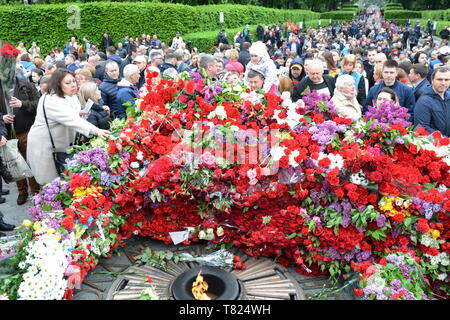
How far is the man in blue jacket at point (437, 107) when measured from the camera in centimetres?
437

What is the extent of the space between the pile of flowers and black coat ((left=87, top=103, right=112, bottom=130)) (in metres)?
0.99

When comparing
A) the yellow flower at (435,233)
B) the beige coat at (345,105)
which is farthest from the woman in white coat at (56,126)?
the yellow flower at (435,233)

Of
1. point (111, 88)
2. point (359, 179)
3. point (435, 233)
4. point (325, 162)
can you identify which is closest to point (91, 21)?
point (111, 88)

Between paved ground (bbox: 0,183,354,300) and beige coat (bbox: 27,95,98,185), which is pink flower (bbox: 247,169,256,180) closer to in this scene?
Result: paved ground (bbox: 0,183,354,300)

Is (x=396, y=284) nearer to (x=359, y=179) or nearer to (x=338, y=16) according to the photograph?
(x=359, y=179)

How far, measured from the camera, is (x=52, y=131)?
4.21 m

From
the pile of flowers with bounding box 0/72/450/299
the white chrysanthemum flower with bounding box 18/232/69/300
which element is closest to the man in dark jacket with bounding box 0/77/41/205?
the pile of flowers with bounding box 0/72/450/299

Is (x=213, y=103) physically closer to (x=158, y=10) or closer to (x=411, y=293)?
(x=411, y=293)

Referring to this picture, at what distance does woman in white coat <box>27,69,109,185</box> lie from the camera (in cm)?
401

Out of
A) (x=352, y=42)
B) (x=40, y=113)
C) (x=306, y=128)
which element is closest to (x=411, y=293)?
(x=306, y=128)

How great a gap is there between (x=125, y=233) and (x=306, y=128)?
1.99 metres

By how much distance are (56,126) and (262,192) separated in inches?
93.0

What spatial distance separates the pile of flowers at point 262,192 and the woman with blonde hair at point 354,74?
2.10 metres

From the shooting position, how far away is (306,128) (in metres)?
3.74
